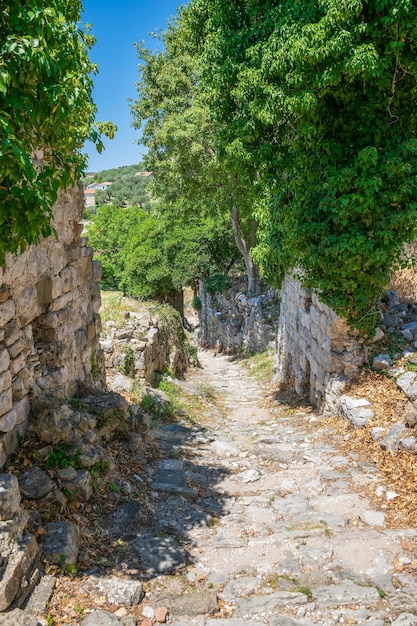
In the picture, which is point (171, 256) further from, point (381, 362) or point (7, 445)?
point (7, 445)

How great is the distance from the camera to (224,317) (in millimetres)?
21047

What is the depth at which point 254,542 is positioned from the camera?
3771 millimetres

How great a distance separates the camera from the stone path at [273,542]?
2.97 metres

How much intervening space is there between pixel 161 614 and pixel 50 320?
9.54 ft

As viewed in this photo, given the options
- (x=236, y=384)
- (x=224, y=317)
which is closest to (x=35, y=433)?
(x=236, y=384)

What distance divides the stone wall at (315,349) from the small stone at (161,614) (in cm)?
453

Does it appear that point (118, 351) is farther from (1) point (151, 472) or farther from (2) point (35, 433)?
(2) point (35, 433)

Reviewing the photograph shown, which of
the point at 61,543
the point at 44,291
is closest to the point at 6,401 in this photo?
the point at 61,543

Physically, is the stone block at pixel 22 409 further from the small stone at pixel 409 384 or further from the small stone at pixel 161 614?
the small stone at pixel 409 384

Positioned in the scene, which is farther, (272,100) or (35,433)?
(272,100)

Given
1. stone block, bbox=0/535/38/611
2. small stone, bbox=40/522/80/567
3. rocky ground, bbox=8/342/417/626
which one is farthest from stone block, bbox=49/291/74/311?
stone block, bbox=0/535/38/611

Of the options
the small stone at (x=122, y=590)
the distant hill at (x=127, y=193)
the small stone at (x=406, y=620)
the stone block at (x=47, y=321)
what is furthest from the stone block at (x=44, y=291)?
the distant hill at (x=127, y=193)

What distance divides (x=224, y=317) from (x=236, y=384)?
7989 millimetres

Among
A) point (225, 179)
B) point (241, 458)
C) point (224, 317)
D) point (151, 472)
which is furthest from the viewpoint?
point (224, 317)
